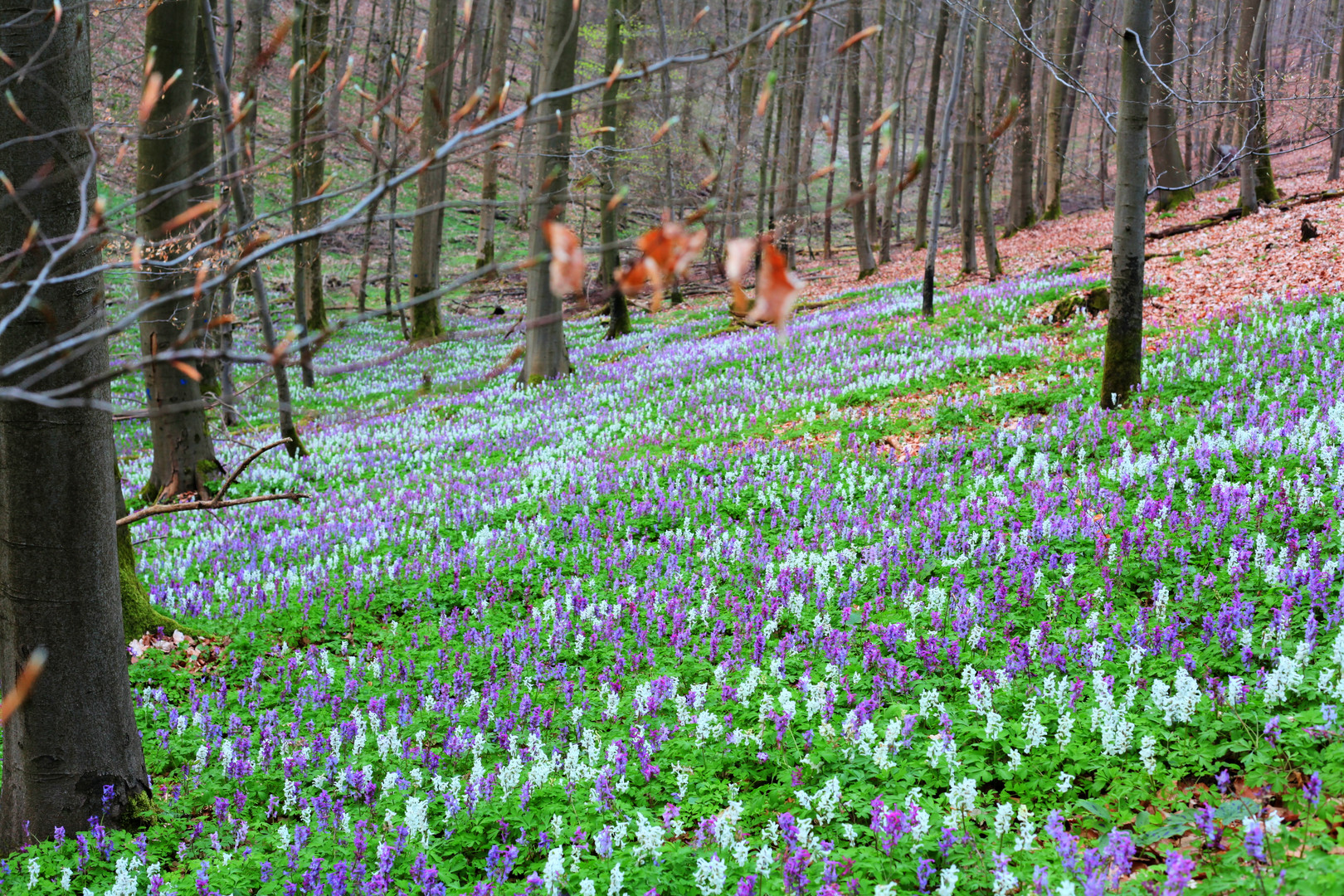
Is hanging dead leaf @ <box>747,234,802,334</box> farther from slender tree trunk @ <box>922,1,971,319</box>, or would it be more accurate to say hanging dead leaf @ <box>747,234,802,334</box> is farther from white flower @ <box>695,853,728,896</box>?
slender tree trunk @ <box>922,1,971,319</box>

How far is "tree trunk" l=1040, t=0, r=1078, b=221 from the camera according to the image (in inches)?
995

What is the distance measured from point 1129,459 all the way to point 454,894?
6.26 m

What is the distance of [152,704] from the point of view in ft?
17.7

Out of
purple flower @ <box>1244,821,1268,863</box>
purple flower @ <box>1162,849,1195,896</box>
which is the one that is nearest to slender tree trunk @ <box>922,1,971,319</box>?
purple flower @ <box>1244,821,1268,863</box>

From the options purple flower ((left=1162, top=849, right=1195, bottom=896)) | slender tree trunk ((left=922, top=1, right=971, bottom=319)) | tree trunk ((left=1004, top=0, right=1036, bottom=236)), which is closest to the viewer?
purple flower ((left=1162, top=849, right=1195, bottom=896))

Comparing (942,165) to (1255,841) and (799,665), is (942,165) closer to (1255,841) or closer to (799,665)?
(799,665)

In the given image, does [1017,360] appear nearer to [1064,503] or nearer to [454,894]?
[1064,503]

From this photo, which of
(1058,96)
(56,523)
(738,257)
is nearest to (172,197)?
(56,523)

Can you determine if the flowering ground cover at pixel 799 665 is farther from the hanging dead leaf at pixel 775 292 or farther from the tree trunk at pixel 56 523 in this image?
the hanging dead leaf at pixel 775 292

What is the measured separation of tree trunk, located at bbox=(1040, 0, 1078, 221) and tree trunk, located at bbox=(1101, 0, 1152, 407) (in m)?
13.2

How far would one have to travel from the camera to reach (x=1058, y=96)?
28094mm

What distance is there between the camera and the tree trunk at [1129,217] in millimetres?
8664

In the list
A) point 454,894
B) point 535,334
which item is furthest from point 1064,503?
point 535,334

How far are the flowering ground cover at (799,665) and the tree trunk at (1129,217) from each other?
566mm
